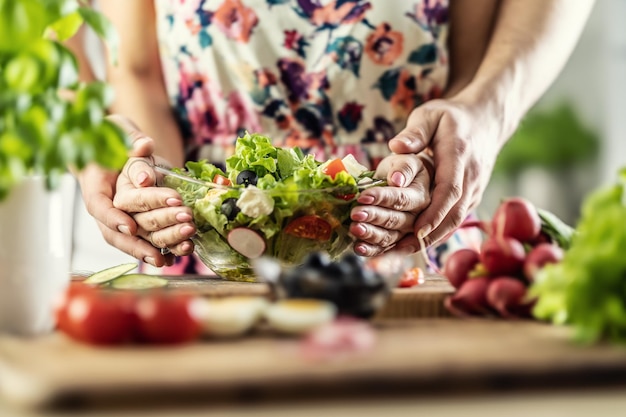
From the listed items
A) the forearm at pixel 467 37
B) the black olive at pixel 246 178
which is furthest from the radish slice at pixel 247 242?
the forearm at pixel 467 37

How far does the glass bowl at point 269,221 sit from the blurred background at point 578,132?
432 cm

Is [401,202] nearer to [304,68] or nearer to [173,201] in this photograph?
[173,201]

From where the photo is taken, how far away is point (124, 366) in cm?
105

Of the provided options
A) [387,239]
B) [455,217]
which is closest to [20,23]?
[387,239]

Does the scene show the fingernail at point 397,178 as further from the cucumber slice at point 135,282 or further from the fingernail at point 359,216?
the cucumber slice at point 135,282

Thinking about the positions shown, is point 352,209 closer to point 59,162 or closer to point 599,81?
point 59,162

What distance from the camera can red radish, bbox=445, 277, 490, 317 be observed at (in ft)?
4.82

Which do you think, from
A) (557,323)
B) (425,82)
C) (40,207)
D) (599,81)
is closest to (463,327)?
(557,323)

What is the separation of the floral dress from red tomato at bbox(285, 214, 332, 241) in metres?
0.62

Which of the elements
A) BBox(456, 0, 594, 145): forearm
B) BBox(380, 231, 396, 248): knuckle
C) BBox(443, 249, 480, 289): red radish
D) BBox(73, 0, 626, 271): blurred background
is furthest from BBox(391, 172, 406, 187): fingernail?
BBox(73, 0, 626, 271): blurred background

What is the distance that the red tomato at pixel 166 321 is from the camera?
116 cm

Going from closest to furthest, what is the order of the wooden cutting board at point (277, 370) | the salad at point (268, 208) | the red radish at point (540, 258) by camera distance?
the wooden cutting board at point (277, 370) < the red radish at point (540, 258) < the salad at point (268, 208)

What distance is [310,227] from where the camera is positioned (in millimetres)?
1827

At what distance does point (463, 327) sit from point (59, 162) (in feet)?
1.84
